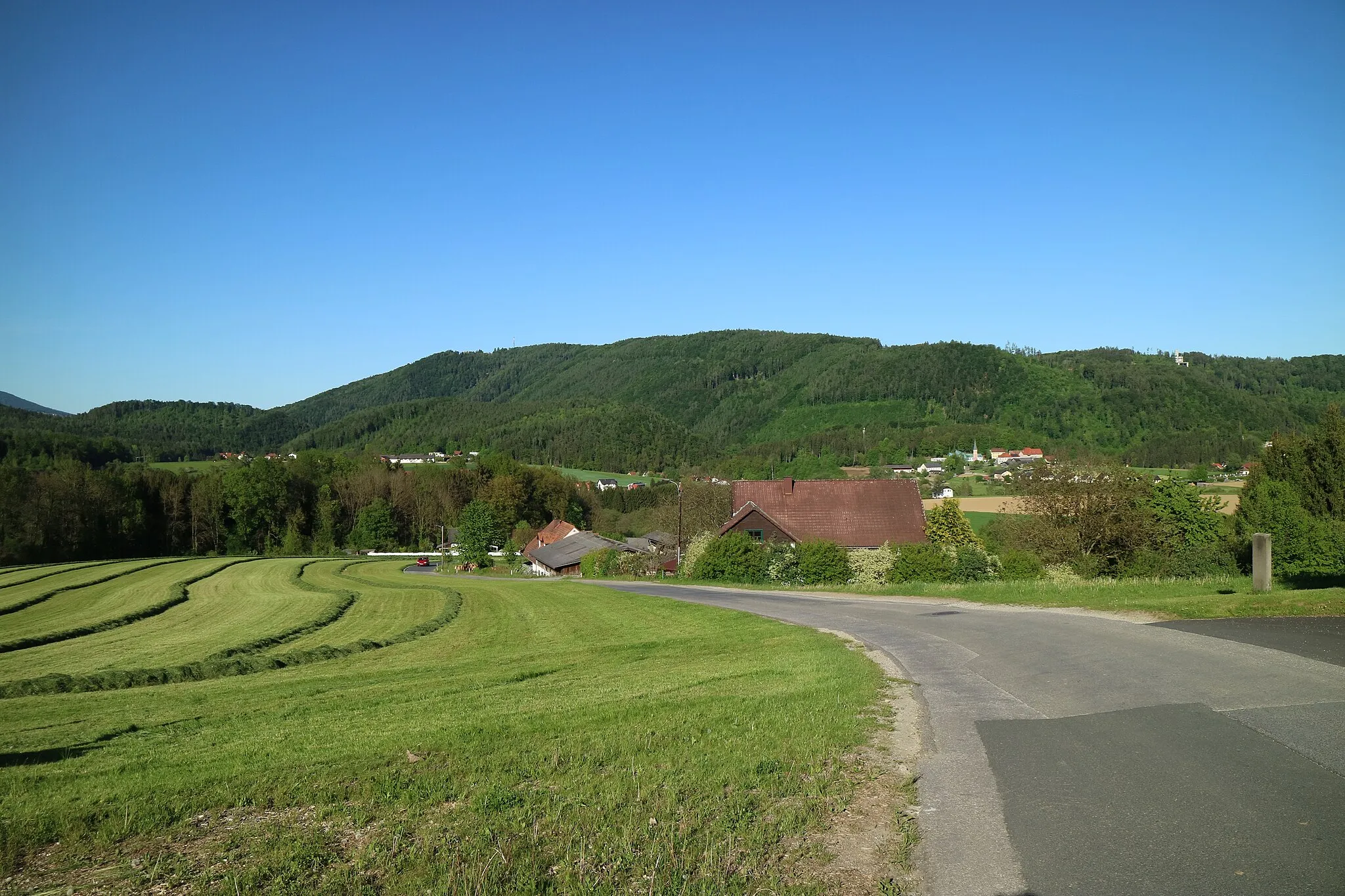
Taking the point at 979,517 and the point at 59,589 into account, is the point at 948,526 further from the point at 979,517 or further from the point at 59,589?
the point at 59,589

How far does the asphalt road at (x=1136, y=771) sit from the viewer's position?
18.6ft

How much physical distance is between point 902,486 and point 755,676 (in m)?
47.8

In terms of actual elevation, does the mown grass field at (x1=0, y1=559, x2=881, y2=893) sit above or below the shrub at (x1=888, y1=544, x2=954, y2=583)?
above

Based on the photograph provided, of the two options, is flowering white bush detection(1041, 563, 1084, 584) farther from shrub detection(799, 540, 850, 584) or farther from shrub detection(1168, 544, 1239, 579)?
shrub detection(799, 540, 850, 584)

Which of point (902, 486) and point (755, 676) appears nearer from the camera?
point (755, 676)

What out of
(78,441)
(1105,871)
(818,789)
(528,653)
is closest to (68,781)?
(818,789)

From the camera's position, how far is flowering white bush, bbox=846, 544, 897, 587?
134 feet

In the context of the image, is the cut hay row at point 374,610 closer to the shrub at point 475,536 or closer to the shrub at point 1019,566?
the shrub at point 475,536

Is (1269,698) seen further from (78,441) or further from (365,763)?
(78,441)

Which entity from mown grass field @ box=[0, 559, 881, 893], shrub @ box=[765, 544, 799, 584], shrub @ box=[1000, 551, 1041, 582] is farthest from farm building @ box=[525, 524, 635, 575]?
mown grass field @ box=[0, 559, 881, 893]

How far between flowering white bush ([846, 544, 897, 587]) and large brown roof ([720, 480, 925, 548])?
47.0 feet

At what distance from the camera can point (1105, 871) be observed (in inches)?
223

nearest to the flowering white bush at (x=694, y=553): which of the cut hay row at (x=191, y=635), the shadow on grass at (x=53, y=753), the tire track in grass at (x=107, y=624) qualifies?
the cut hay row at (x=191, y=635)

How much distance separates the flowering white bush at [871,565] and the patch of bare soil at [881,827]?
3134 centimetres
